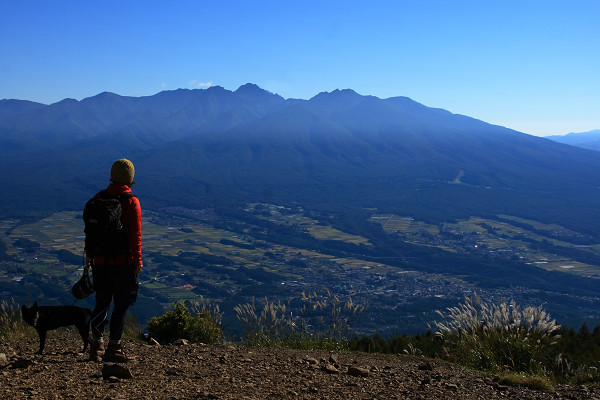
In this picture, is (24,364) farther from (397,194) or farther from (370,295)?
(397,194)

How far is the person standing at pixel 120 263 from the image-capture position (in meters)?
5.32

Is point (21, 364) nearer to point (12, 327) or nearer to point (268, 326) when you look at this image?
point (12, 327)

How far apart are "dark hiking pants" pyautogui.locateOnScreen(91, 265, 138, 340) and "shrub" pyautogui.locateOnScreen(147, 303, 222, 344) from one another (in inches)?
76.3

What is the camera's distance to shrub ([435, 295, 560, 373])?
273 inches

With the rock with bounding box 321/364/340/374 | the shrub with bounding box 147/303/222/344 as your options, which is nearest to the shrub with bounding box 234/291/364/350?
the shrub with bounding box 147/303/222/344

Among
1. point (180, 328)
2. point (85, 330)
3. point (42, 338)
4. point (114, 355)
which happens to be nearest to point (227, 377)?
point (114, 355)

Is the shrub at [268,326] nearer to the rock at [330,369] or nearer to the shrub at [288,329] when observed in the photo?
the shrub at [288,329]

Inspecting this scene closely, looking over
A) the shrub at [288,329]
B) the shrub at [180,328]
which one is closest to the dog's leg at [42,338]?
the shrub at [180,328]

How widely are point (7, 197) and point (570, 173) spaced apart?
165 m

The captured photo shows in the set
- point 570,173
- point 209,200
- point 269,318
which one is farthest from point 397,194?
point 269,318

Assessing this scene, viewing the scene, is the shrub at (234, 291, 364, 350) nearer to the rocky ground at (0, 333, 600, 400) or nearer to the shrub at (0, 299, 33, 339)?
the rocky ground at (0, 333, 600, 400)

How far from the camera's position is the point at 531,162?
196 m

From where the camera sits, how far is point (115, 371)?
491 centimetres

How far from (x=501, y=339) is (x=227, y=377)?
3.85m
